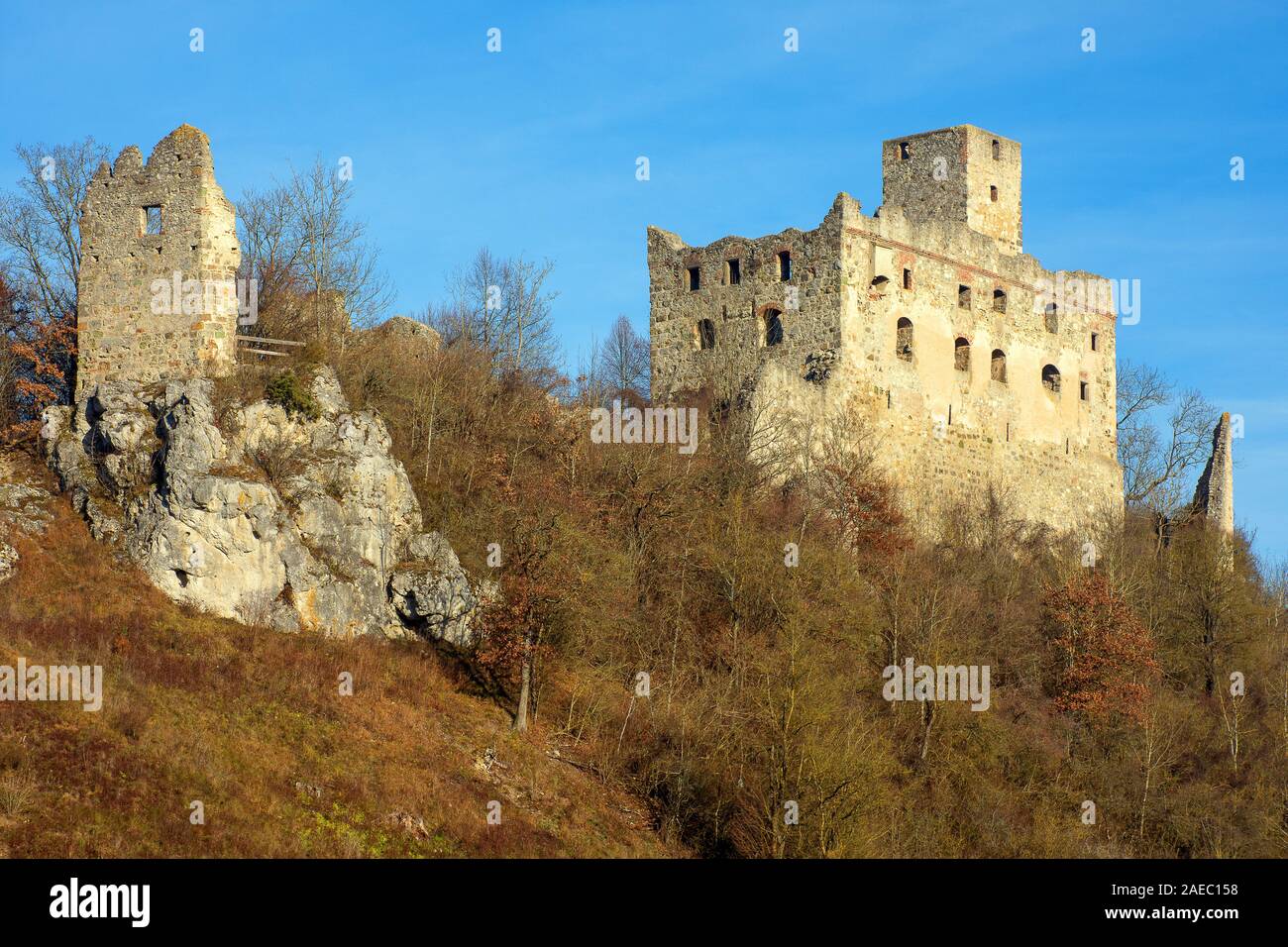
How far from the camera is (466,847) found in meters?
27.7

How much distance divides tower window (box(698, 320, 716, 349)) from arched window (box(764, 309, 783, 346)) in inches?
62.6

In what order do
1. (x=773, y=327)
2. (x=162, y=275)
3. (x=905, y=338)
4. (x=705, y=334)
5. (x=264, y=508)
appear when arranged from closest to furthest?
(x=264, y=508), (x=162, y=275), (x=773, y=327), (x=905, y=338), (x=705, y=334)

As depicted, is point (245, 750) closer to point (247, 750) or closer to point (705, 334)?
point (247, 750)

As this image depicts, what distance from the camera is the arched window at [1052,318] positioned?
51031mm

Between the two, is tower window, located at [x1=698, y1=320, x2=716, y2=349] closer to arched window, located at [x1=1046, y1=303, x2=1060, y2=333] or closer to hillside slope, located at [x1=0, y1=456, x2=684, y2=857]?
arched window, located at [x1=1046, y1=303, x2=1060, y2=333]

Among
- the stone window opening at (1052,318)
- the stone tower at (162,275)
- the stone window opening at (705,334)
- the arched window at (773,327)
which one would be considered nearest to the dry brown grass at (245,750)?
the stone tower at (162,275)

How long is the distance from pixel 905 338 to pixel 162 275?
20.2m

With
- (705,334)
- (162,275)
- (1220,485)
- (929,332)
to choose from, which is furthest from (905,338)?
(162,275)

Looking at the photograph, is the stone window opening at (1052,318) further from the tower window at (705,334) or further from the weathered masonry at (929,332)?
the tower window at (705,334)

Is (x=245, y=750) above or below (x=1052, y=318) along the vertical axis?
below

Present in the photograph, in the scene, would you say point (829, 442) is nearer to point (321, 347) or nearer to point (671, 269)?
point (671, 269)

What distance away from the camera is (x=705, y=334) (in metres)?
46.2

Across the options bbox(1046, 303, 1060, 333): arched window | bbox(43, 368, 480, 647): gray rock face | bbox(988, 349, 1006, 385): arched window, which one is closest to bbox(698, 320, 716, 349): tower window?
bbox(988, 349, 1006, 385): arched window
